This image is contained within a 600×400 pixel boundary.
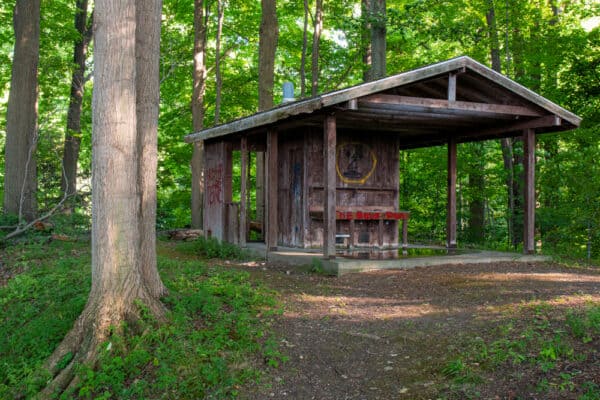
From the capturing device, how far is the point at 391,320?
6.71 metres

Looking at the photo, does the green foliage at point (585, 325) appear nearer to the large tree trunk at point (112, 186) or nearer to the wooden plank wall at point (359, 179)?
the large tree trunk at point (112, 186)

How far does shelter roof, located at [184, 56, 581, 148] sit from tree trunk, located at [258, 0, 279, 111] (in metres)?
3.96

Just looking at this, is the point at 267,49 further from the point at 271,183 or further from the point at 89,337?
the point at 89,337

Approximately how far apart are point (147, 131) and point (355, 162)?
6956 millimetres

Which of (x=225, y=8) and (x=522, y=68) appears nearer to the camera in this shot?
(x=522, y=68)

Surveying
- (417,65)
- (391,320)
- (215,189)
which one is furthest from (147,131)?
(417,65)

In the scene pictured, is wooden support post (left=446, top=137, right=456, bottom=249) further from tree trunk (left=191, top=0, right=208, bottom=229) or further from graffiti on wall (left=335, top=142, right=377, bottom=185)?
tree trunk (left=191, top=0, right=208, bottom=229)

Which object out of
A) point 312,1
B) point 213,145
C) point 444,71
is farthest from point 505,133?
point 312,1

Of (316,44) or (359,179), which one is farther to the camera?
(316,44)

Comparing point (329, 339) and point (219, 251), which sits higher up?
point (219, 251)

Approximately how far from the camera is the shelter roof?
948cm

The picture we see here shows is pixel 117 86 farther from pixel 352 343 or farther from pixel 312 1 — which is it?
pixel 312 1

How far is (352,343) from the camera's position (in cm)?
593

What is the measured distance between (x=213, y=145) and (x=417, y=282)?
7492mm
